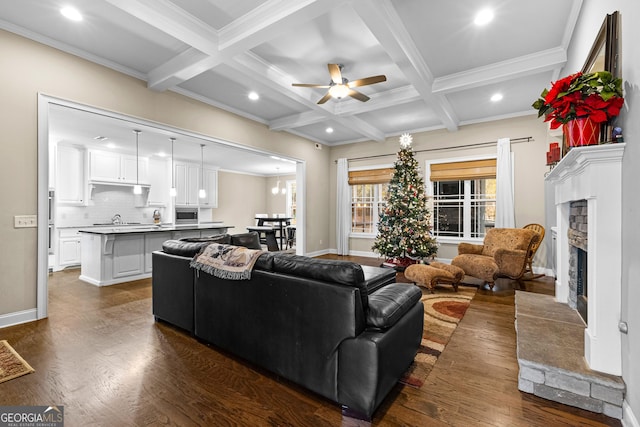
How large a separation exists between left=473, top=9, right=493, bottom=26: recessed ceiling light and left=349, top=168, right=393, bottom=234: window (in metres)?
4.11

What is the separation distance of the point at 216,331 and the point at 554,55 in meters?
4.71

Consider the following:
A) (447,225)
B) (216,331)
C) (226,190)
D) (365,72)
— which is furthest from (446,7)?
(226,190)

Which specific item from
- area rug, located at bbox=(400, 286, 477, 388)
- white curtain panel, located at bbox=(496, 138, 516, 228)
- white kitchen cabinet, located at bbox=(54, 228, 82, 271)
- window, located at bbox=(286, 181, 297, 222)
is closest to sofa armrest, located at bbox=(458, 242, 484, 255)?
area rug, located at bbox=(400, 286, 477, 388)

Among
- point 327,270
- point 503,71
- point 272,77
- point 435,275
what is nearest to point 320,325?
point 327,270

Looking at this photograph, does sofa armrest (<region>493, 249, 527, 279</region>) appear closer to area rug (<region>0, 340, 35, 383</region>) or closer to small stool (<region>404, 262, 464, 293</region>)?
small stool (<region>404, 262, 464, 293</region>)

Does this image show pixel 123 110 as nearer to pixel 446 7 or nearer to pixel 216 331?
pixel 216 331

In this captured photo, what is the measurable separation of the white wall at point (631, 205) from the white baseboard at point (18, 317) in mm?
4866

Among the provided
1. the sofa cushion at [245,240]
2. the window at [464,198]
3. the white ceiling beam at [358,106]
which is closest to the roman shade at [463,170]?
the window at [464,198]

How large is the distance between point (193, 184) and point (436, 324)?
8.04 meters

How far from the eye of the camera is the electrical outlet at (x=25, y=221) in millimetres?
2961

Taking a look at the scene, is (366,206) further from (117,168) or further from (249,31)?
(117,168)

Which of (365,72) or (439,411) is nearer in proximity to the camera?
(439,411)

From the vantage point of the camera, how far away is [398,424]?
157cm

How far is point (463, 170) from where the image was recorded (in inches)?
234
